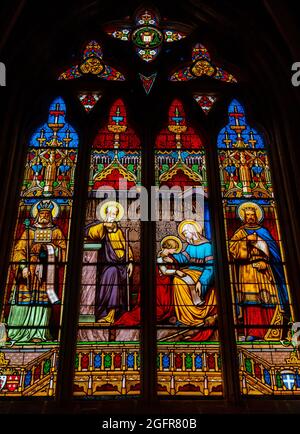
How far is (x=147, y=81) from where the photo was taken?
8.95 meters

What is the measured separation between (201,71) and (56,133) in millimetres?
2253

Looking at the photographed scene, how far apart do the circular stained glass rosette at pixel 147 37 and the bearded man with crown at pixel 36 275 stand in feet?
10.1

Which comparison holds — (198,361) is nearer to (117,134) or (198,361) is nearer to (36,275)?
(36,275)

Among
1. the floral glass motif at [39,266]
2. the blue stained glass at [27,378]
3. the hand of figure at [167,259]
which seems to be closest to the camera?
the blue stained glass at [27,378]

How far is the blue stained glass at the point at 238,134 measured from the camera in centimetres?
830

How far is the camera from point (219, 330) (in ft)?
21.9

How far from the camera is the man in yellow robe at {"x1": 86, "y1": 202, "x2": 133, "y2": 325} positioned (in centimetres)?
686

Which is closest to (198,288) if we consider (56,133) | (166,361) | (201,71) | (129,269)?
(129,269)

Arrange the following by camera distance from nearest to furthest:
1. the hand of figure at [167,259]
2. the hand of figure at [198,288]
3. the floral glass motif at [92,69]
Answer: the hand of figure at [198,288] < the hand of figure at [167,259] < the floral glass motif at [92,69]

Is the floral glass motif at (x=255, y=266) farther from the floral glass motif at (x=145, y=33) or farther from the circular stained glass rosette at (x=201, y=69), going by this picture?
the floral glass motif at (x=145, y=33)

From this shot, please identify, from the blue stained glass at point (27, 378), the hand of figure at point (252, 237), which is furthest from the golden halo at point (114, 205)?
the blue stained glass at point (27, 378)

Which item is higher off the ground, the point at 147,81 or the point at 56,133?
the point at 147,81

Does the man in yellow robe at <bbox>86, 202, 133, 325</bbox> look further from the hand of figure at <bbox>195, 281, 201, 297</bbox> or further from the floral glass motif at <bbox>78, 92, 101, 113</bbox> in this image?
the floral glass motif at <bbox>78, 92, 101, 113</bbox>
